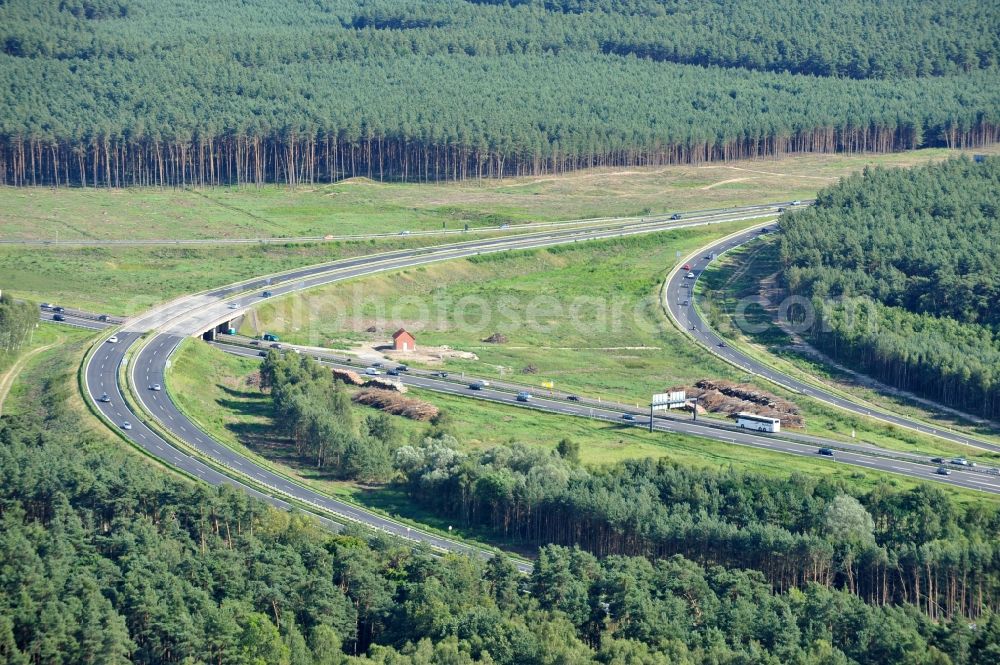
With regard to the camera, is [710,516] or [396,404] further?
[396,404]

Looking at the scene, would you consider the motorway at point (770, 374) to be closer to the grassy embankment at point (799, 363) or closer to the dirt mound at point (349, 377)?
the grassy embankment at point (799, 363)

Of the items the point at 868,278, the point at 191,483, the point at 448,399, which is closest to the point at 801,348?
the point at 868,278

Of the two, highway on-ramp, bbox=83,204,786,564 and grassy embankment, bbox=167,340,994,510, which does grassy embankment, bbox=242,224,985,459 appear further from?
grassy embankment, bbox=167,340,994,510

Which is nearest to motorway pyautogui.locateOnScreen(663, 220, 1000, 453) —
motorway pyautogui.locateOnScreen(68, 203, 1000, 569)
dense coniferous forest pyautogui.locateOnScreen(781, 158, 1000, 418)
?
dense coniferous forest pyautogui.locateOnScreen(781, 158, 1000, 418)

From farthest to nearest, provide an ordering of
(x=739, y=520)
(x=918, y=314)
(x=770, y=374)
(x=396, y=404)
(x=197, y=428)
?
(x=918, y=314), (x=770, y=374), (x=396, y=404), (x=197, y=428), (x=739, y=520)

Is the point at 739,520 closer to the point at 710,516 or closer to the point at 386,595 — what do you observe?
the point at 710,516

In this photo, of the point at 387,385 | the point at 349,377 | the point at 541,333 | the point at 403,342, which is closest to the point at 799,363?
the point at 541,333

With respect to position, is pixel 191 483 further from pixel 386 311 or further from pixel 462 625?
pixel 386 311
